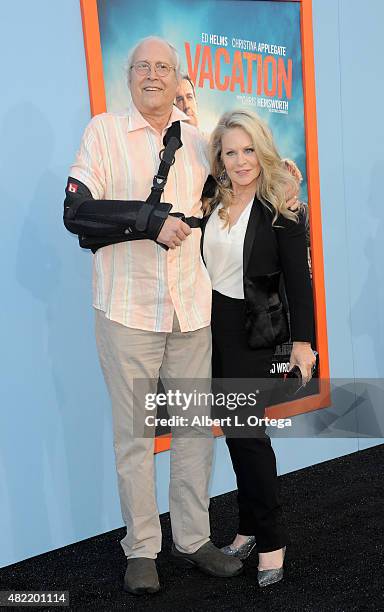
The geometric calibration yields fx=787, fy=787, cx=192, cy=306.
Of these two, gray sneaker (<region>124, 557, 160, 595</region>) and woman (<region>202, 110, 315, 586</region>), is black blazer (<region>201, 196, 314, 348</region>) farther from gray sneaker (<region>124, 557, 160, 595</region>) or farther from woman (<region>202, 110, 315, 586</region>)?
gray sneaker (<region>124, 557, 160, 595</region>)

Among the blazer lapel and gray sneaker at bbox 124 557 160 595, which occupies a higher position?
the blazer lapel

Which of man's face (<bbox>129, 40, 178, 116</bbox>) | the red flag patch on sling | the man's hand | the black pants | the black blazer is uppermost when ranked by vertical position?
man's face (<bbox>129, 40, 178, 116</bbox>)

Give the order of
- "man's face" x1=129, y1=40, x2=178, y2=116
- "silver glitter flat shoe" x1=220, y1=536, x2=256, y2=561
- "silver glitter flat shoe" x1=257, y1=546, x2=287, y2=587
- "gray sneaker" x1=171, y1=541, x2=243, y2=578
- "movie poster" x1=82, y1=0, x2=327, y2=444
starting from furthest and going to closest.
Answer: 1. "movie poster" x1=82, y1=0, x2=327, y2=444
2. "silver glitter flat shoe" x1=220, y1=536, x2=256, y2=561
3. "gray sneaker" x1=171, y1=541, x2=243, y2=578
4. "silver glitter flat shoe" x1=257, y1=546, x2=287, y2=587
5. "man's face" x1=129, y1=40, x2=178, y2=116

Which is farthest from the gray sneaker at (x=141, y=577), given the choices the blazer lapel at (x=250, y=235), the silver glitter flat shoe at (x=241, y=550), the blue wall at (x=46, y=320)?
the blazer lapel at (x=250, y=235)

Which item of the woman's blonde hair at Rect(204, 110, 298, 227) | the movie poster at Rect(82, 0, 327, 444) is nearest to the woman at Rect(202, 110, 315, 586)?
the woman's blonde hair at Rect(204, 110, 298, 227)

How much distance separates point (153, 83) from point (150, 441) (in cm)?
111

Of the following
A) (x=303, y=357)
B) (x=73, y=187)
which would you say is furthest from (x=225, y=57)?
(x=303, y=357)

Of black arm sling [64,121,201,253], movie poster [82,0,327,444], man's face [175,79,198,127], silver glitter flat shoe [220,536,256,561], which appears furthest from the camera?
man's face [175,79,198,127]

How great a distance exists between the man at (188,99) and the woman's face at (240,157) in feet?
2.60

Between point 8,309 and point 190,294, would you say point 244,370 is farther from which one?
point 8,309

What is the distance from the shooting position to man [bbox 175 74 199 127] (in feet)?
10.4

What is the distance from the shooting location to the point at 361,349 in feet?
13.2

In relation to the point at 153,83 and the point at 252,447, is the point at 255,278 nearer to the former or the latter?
the point at 252,447

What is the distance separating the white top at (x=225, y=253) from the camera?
2441mm
